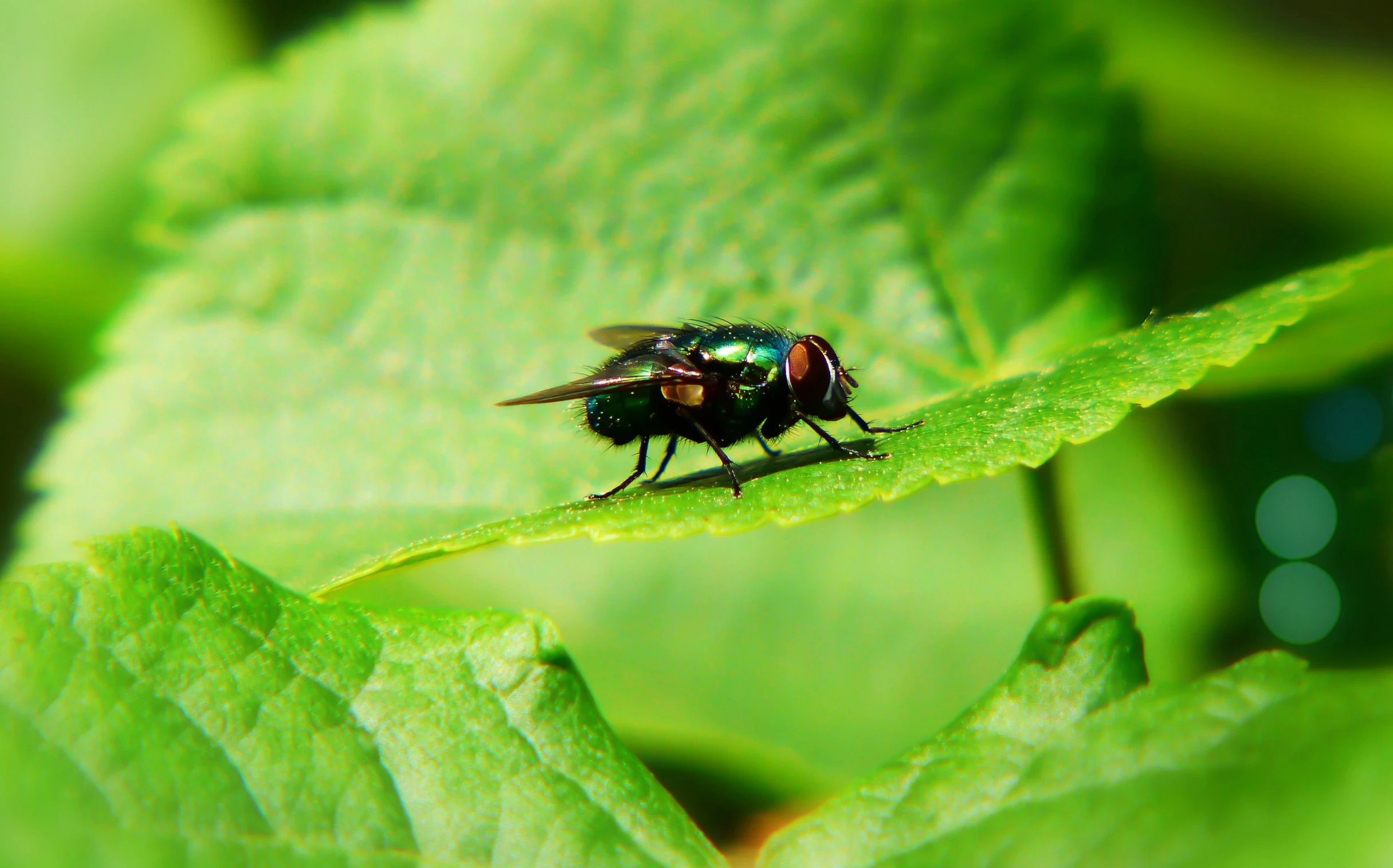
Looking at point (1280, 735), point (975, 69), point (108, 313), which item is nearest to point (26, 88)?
point (108, 313)

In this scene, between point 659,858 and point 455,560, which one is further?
point 455,560

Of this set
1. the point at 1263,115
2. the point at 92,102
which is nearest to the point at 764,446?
the point at 1263,115

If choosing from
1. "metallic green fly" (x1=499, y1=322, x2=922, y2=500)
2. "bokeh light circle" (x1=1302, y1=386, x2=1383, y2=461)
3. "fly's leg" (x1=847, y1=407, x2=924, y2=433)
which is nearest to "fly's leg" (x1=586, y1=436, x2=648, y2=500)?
"metallic green fly" (x1=499, y1=322, x2=922, y2=500)

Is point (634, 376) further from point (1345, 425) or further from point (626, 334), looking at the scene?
point (1345, 425)

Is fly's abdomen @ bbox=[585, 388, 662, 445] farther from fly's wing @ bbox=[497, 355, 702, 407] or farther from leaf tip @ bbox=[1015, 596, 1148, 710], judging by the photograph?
leaf tip @ bbox=[1015, 596, 1148, 710]

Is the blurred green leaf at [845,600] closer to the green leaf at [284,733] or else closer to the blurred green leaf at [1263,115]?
the blurred green leaf at [1263,115]

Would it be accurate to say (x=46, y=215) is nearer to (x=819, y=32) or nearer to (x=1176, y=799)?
(x=819, y=32)

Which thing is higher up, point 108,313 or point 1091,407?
point 108,313
